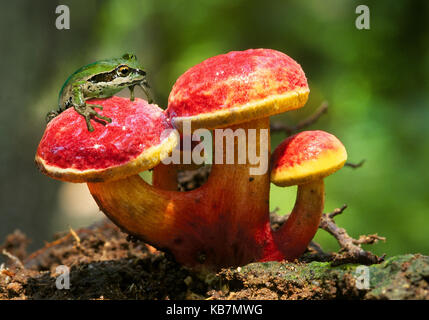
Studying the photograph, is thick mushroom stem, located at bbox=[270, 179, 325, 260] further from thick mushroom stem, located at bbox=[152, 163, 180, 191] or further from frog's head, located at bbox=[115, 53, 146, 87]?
frog's head, located at bbox=[115, 53, 146, 87]

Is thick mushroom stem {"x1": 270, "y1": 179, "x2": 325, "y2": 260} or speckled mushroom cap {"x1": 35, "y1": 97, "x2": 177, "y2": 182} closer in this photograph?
speckled mushroom cap {"x1": 35, "y1": 97, "x2": 177, "y2": 182}

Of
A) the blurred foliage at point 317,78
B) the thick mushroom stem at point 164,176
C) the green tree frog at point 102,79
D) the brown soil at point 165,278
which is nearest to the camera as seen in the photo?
the brown soil at point 165,278

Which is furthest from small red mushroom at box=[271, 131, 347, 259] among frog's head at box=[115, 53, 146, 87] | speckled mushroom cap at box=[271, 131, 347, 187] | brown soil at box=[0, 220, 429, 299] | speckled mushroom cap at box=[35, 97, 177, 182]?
frog's head at box=[115, 53, 146, 87]

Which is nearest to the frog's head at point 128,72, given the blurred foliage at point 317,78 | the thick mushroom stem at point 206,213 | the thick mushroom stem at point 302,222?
the thick mushroom stem at point 206,213

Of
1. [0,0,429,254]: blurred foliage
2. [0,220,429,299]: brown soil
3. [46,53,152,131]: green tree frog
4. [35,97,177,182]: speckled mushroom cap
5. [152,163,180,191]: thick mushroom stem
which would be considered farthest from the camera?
[0,0,429,254]: blurred foliage

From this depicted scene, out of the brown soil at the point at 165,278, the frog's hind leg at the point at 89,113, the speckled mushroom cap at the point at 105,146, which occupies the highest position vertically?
the frog's hind leg at the point at 89,113

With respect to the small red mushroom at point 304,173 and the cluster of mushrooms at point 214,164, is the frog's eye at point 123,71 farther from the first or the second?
the small red mushroom at point 304,173

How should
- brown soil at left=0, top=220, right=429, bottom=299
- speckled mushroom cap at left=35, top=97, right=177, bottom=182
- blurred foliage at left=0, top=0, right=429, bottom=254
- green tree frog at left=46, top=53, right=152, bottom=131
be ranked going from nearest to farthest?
1. brown soil at left=0, top=220, right=429, bottom=299
2. speckled mushroom cap at left=35, top=97, right=177, bottom=182
3. green tree frog at left=46, top=53, right=152, bottom=131
4. blurred foliage at left=0, top=0, right=429, bottom=254
